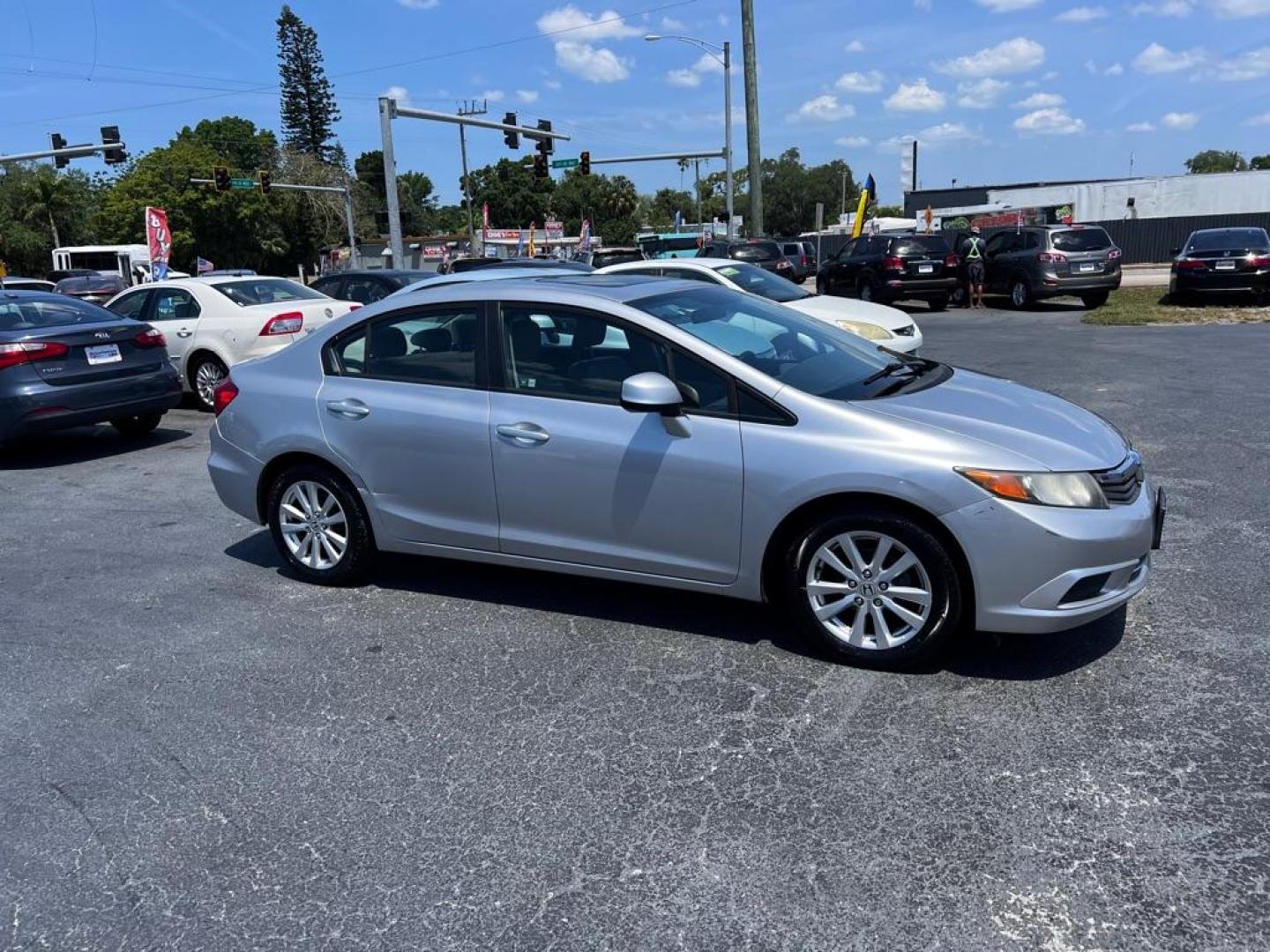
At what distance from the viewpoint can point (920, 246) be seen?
20641 mm

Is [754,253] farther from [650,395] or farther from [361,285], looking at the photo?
[650,395]

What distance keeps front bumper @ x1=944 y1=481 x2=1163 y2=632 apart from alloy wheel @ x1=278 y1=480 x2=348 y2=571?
3.14 meters

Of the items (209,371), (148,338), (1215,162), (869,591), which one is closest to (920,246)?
(209,371)

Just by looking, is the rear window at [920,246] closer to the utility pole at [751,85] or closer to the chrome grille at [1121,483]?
the utility pole at [751,85]

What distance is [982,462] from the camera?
376cm

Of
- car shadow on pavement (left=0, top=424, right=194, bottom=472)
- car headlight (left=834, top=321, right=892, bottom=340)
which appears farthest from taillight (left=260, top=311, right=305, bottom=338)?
car headlight (left=834, top=321, right=892, bottom=340)

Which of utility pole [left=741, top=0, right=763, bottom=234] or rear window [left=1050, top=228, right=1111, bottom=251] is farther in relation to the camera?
utility pole [left=741, top=0, right=763, bottom=234]

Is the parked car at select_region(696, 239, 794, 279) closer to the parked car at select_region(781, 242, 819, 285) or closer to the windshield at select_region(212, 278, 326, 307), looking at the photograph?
the parked car at select_region(781, 242, 819, 285)

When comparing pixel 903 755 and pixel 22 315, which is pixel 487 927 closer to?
pixel 903 755

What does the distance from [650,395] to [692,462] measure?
1.13ft

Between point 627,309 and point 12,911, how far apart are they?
10.2 ft

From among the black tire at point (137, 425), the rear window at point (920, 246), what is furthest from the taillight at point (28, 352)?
the rear window at point (920, 246)

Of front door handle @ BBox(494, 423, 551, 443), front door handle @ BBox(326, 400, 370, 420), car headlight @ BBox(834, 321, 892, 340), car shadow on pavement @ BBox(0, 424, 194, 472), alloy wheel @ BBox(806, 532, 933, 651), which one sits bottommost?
car shadow on pavement @ BBox(0, 424, 194, 472)

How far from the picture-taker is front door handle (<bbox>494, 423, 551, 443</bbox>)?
450 centimetres
